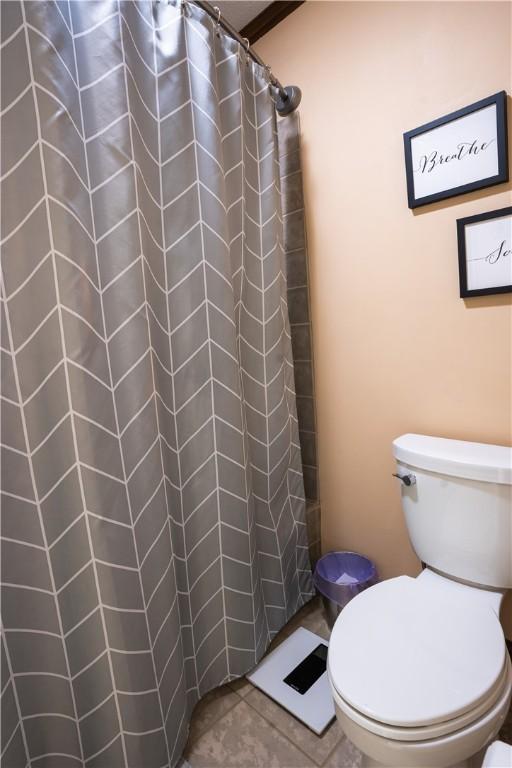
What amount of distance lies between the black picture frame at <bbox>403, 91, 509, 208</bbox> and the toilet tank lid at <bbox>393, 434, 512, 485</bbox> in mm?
774

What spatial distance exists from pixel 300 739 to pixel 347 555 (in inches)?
25.9

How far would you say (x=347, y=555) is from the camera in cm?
164

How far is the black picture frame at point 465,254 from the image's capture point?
1096mm

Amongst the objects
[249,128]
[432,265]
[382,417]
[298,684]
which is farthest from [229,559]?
[249,128]

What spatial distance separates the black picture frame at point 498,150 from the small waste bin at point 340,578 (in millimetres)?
1380

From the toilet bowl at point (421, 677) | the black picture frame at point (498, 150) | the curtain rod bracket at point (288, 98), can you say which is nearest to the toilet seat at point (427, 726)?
the toilet bowl at point (421, 677)

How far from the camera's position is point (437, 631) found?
93 cm

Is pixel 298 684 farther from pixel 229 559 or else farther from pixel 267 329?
pixel 267 329

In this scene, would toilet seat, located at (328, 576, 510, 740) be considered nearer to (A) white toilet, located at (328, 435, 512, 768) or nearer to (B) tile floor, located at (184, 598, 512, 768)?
(A) white toilet, located at (328, 435, 512, 768)

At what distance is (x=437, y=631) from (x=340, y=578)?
2.40 feet

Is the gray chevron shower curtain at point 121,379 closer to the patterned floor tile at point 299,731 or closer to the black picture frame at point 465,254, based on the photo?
the patterned floor tile at point 299,731

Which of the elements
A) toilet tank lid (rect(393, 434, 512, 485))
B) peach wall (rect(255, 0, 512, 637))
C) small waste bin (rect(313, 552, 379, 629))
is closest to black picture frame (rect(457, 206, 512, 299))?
peach wall (rect(255, 0, 512, 637))

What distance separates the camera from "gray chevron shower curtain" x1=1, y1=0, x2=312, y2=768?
0.75m

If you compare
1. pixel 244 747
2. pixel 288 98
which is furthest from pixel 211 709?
pixel 288 98
